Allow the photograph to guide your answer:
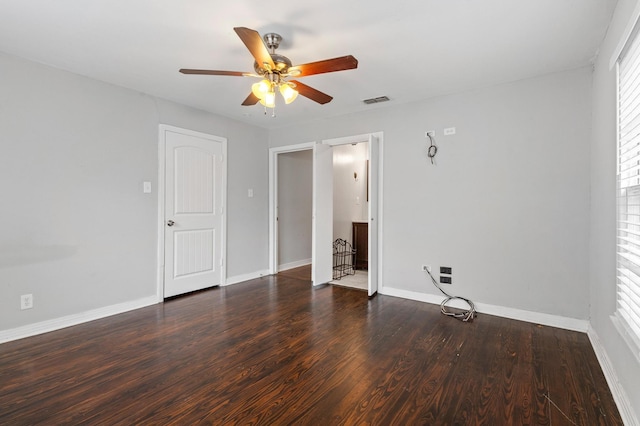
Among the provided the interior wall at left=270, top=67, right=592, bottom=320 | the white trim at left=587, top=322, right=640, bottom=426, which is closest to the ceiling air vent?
the interior wall at left=270, top=67, right=592, bottom=320

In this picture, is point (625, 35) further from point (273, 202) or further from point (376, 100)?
point (273, 202)

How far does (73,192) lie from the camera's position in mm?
2990

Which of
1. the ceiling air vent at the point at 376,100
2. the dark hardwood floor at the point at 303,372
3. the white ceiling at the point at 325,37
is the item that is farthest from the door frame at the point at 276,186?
the dark hardwood floor at the point at 303,372

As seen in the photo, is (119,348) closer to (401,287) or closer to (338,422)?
(338,422)

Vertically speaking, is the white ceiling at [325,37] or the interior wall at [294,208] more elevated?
the white ceiling at [325,37]

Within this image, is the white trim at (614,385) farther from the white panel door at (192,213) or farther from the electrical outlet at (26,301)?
the electrical outlet at (26,301)

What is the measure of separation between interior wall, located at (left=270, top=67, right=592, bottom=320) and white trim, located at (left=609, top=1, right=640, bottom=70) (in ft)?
3.14

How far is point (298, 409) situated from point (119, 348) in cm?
165

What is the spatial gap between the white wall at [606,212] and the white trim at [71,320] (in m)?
4.06

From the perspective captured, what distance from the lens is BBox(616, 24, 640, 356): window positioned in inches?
64.5

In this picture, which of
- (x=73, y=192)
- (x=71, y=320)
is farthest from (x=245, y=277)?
(x=73, y=192)

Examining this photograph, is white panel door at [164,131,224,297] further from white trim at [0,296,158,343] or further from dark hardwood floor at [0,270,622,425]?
dark hardwood floor at [0,270,622,425]

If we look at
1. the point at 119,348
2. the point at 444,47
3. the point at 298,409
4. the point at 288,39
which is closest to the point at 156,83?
the point at 288,39

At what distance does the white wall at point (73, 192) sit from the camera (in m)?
2.66
